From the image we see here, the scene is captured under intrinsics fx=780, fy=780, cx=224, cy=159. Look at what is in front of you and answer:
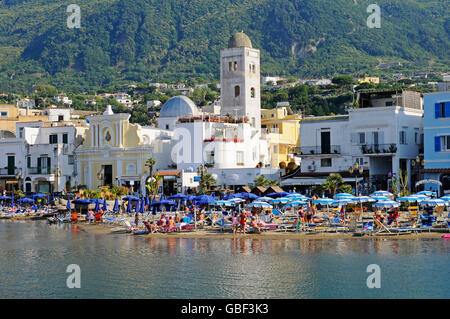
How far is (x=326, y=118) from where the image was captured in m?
68.2

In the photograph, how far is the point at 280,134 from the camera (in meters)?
93.2

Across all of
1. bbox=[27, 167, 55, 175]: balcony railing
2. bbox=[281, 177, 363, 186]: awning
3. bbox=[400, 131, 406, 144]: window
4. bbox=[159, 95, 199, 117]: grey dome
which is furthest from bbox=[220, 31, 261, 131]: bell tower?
bbox=[400, 131, 406, 144]: window

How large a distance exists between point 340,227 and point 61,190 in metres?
44.6

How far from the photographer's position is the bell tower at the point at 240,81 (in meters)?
86.8

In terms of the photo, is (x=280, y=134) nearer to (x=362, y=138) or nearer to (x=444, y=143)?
(x=362, y=138)

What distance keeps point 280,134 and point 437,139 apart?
3398cm

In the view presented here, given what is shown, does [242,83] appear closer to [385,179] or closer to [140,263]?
[385,179]

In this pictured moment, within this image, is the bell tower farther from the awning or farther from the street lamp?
the street lamp

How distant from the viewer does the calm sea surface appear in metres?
29.4

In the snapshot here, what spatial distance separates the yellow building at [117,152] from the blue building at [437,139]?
92.5 ft

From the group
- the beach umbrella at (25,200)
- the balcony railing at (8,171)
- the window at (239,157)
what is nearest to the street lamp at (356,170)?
the window at (239,157)

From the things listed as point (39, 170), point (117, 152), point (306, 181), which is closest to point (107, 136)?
point (117, 152)

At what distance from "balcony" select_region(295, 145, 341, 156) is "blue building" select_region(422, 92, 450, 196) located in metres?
8.27
